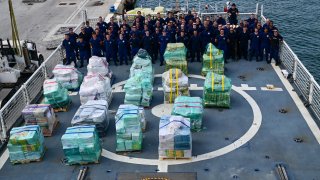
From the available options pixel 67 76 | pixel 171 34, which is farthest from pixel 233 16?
pixel 67 76

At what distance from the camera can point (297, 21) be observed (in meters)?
37.9

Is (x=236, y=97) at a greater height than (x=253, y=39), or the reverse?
(x=253, y=39)

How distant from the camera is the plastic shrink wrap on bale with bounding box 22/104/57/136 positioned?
13.9m

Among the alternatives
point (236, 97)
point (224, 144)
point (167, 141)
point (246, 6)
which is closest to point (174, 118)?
point (167, 141)

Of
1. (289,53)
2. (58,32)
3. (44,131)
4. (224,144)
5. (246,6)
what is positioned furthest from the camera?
(246,6)

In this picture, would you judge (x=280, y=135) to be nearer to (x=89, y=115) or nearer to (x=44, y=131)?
(x=89, y=115)

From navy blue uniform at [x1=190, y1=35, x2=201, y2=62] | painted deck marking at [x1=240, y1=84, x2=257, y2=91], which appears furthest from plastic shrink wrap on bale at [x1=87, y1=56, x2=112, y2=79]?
painted deck marking at [x1=240, y1=84, x2=257, y2=91]

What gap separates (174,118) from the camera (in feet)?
41.7

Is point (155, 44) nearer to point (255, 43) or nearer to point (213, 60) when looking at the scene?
point (213, 60)

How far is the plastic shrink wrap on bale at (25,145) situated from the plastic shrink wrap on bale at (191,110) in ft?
13.6

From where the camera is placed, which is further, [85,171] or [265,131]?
[265,131]

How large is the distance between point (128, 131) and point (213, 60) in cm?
628

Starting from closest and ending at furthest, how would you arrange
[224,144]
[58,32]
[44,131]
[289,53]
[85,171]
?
[85,171], [224,144], [44,131], [289,53], [58,32]

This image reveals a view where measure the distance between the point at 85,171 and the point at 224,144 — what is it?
13.8ft
